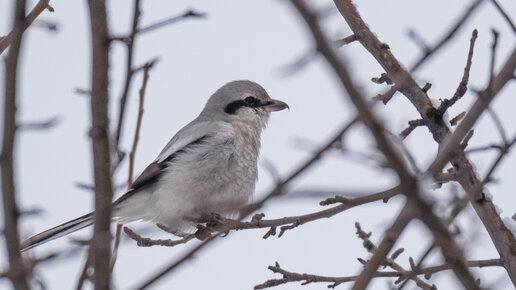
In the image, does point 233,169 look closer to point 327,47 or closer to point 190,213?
point 190,213

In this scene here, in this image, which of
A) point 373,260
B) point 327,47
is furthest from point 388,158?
point 373,260

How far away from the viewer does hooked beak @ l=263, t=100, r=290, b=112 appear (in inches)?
192

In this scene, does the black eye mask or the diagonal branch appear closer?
the diagonal branch

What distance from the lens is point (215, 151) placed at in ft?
13.3

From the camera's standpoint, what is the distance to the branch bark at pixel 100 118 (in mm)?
1446

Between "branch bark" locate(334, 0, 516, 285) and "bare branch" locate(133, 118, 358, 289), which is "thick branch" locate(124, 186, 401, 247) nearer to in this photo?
"bare branch" locate(133, 118, 358, 289)

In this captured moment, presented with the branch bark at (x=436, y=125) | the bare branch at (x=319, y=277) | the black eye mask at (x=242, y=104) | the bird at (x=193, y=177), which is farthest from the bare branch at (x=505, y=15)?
the black eye mask at (x=242, y=104)

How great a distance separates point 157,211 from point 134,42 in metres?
2.34

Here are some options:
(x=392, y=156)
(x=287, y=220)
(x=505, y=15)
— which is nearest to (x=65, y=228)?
(x=287, y=220)

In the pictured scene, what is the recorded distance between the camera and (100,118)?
150 cm

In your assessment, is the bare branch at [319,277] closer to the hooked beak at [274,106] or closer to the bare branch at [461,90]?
the bare branch at [461,90]

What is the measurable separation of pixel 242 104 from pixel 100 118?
3.33 meters

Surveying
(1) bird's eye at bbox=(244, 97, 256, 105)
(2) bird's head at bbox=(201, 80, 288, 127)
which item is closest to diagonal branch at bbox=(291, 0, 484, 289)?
(2) bird's head at bbox=(201, 80, 288, 127)

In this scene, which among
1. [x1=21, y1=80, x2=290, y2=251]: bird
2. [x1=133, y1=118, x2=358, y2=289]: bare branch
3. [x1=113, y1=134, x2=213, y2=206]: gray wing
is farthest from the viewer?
[x1=113, y1=134, x2=213, y2=206]: gray wing
